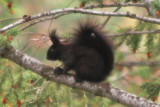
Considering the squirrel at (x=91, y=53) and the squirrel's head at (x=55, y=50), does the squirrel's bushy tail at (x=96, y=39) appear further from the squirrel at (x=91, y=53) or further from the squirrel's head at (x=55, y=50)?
the squirrel's head at (x=55, y=50)

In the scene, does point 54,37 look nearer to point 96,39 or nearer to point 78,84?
point 96,39

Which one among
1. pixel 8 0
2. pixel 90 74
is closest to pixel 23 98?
pixel 90 74

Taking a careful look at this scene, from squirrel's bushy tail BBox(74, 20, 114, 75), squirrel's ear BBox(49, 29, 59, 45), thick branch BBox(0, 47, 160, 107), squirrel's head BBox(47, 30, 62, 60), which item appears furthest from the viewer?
squirrel's head BBox(47, 30, 62, 60)

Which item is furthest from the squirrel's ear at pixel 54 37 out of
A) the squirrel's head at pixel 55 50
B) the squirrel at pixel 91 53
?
the squirrel at pixel 91 53

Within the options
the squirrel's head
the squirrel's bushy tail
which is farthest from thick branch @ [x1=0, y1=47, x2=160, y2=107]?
the squirrel's head

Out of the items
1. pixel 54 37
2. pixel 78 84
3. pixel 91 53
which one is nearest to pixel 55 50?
pixel 54 37

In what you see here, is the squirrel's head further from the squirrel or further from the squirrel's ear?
the squirrel
